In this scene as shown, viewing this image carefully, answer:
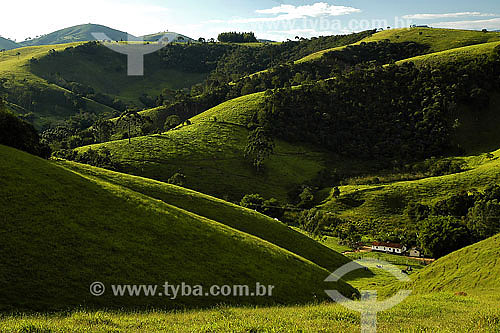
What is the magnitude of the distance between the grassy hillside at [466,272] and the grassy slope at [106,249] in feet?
31.0

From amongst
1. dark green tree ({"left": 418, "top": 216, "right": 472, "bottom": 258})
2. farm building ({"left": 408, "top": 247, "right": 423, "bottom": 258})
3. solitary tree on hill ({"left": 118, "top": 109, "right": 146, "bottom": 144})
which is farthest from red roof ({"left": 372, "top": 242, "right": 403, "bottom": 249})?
solitary tree on hill ({"left": 118, "top": 109, "right": 146, "bottom": 144})

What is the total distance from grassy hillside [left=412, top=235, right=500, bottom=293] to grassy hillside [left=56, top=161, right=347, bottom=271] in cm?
1143

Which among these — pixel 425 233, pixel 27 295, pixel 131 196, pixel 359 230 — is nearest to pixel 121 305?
pixel 27 295

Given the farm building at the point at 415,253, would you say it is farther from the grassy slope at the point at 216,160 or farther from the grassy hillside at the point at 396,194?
the grassy slope at the point at 216,160

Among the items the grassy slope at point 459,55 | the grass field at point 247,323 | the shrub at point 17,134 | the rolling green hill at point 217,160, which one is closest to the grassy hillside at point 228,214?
the shrub at point 17,134

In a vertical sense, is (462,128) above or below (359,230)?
above

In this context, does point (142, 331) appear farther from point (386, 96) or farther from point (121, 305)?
point (386, 96)

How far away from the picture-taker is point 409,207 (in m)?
91.9

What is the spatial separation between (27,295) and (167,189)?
27.2 meters

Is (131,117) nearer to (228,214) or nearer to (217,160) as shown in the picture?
(217,160)

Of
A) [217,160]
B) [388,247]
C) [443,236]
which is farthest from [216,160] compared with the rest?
[443,236]

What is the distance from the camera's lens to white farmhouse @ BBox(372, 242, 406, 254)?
80.9 meters

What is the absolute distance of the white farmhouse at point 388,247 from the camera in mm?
80919

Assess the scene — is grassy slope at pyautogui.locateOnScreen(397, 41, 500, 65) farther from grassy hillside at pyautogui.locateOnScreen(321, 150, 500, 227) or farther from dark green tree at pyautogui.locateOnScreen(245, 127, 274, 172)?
dark green tree at pyautogui.locateOnScreen(245, 127, 274, 172)
